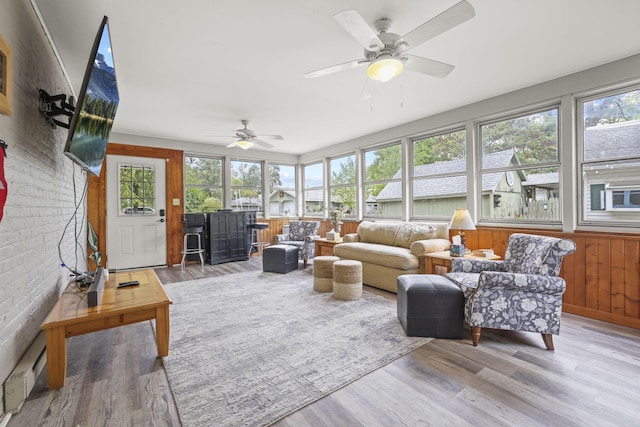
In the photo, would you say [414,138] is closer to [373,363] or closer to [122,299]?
[373,363]

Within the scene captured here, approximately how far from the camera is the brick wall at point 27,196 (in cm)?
160

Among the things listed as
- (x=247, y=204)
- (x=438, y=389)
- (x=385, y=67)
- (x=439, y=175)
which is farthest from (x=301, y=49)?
(x=247, y=204)

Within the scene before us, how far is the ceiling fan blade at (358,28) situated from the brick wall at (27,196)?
A: 1.90 meters

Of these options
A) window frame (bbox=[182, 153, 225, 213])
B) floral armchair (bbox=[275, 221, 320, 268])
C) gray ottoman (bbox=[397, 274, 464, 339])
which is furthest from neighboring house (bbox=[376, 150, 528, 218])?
window frame (bbox=[182, 153, 225, 213])

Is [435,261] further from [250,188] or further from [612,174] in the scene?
[250,188]

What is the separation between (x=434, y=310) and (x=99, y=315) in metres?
2.53

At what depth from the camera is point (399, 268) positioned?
3.68 metres

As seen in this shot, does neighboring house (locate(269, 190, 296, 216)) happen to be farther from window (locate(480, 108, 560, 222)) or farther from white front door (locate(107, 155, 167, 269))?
window (locate(480, 108, 560, 222))

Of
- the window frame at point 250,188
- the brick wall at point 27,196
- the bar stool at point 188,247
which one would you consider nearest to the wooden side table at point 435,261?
the brick wall at point 27,196

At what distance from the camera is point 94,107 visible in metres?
2.03

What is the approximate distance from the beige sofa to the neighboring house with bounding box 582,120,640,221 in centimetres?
162

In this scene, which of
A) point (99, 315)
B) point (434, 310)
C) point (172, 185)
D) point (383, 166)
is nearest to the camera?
point (99, 315)

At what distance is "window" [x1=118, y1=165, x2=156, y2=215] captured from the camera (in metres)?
5.29

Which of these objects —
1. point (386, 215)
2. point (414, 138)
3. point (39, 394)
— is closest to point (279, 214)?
point (386, 215)
